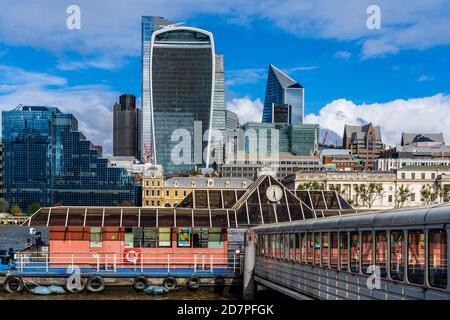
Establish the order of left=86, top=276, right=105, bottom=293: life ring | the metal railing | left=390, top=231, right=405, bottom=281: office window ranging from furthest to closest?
the metal railing → left=86, top=276, right=105, bottom=293: life ring → left=390, top=231, right=405, bottom=281: office window

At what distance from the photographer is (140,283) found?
1657 inches

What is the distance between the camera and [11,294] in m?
41.7

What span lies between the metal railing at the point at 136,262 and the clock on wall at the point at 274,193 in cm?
677

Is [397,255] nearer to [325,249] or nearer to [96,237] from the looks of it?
[325,249]

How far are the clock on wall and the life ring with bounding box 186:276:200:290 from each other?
1089 cm

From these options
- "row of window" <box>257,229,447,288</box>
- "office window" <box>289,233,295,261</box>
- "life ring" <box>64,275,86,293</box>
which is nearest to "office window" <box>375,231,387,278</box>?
"row of window" <box>257,229,447,288</box>

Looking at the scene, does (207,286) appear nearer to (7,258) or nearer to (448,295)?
(7,258)

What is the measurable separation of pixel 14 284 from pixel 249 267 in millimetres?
13676

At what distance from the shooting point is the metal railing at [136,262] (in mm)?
43906

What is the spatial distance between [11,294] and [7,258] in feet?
24.9

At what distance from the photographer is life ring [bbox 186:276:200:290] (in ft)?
139

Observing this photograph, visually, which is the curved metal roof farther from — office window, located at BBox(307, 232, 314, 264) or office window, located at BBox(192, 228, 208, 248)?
office window, located at BBox(192, 228, 208, 248)
